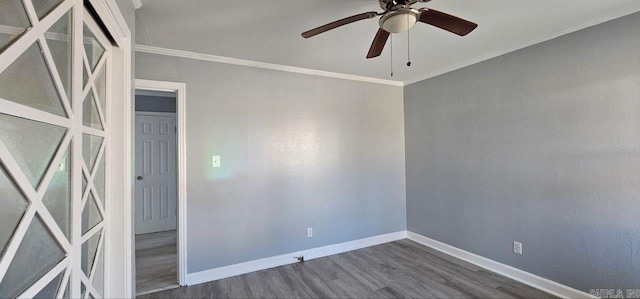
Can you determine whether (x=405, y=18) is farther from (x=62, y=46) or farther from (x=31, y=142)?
(x=31, y=142)

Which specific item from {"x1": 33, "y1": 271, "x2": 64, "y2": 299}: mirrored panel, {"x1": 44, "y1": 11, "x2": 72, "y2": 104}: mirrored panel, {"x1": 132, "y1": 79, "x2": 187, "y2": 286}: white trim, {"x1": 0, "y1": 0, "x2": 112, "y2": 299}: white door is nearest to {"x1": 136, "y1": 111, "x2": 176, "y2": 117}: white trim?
{"x1": 132, "y1": 79, "x2": 187, "y2": 286}: white trim

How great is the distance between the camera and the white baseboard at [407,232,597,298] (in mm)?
2254

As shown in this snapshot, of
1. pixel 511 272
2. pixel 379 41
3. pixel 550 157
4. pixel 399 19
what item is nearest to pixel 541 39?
pixel 550 157

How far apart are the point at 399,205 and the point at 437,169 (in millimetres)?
804

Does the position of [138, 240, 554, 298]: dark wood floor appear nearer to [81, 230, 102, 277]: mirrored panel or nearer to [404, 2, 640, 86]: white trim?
[81, 230, 102, 277]: mirrored panel

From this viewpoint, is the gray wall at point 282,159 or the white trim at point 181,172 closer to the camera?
the white trim at point 181,172

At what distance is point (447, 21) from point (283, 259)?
2.79 metres

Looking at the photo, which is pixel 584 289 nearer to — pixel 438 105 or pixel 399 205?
pixel 399 205

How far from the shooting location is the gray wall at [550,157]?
6.44ft

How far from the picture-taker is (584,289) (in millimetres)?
2158

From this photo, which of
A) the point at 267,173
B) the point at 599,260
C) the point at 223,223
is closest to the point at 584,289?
the point at 599,260

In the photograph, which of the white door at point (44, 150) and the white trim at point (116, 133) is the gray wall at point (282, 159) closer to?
the white trim at point (116, 133)

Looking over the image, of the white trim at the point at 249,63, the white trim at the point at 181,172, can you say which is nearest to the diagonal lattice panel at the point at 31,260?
the white trim at the point at 181,172

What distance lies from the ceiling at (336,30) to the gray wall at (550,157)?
0.78ft
